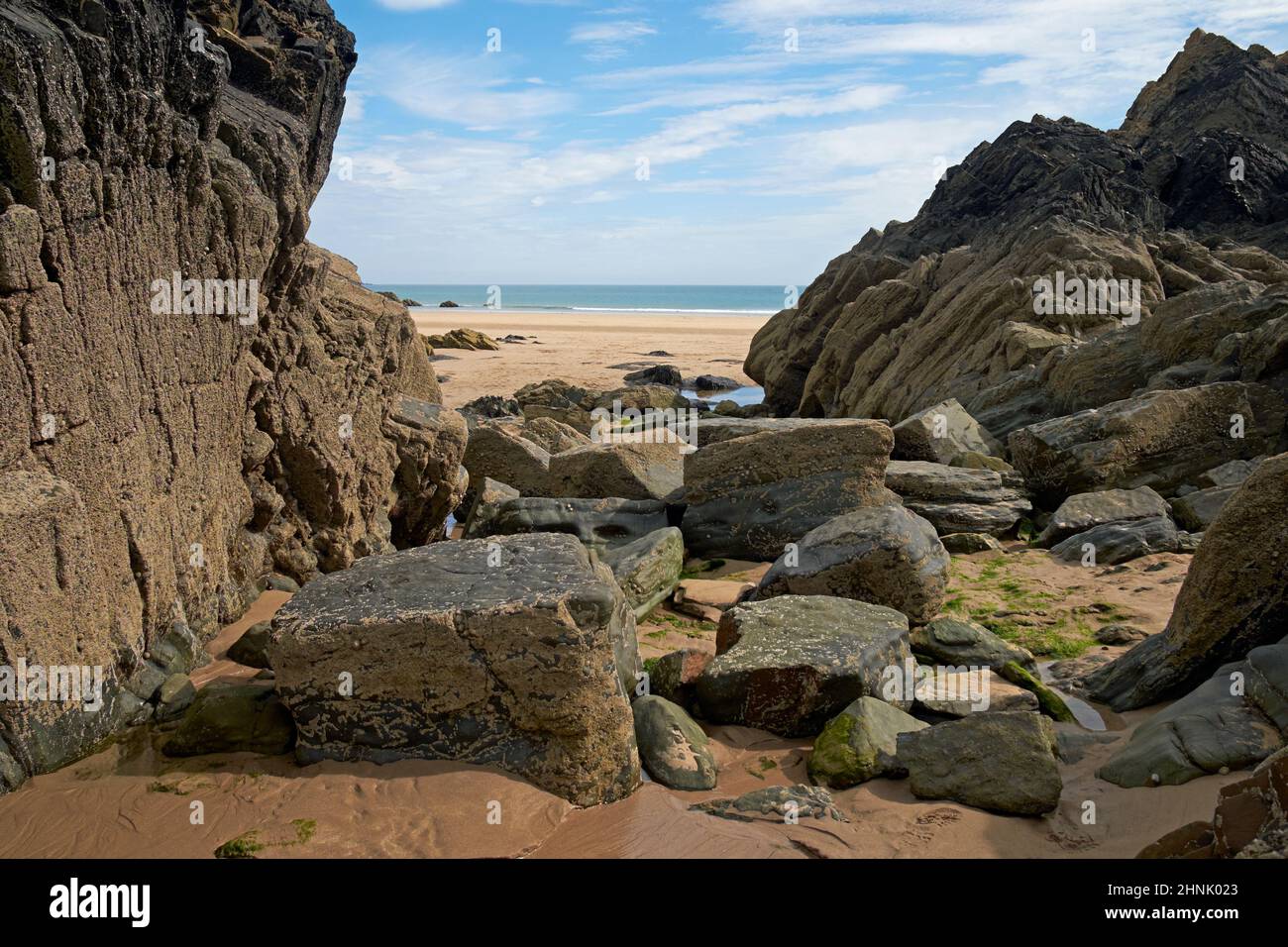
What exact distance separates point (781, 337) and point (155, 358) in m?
24.5

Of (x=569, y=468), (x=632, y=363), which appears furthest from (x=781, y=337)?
(x=569, y=468)

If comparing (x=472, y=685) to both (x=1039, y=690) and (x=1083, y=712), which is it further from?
(x=1083, y=712)

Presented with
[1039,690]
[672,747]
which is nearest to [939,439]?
[1039,690]

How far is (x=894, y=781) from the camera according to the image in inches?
202

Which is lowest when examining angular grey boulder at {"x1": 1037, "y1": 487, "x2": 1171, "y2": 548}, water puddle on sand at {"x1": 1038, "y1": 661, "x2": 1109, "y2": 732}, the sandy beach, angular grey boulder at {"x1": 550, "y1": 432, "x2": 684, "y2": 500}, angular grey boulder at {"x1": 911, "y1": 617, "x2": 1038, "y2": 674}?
water puddle on sand at {"x1": 1038, "y1": 661, "x2": 1109, "y2": 732}

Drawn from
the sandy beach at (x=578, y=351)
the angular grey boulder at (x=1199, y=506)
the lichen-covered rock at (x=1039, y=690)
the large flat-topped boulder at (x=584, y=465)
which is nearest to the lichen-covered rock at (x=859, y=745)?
the lichen-covered rock at (x=1039, y=690)

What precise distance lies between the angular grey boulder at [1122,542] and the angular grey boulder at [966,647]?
2781mm

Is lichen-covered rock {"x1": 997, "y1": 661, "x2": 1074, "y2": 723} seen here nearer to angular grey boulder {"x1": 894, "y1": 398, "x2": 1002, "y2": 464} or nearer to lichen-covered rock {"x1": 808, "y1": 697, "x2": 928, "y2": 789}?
lichen-covered rock {"x1": 808, "y1": 697, "x2": 928, "y2": 789}

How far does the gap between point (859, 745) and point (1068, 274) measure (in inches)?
633

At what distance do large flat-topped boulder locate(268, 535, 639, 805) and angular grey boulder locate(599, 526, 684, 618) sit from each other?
2.92 meters

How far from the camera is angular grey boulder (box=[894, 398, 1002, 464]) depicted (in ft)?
41.5

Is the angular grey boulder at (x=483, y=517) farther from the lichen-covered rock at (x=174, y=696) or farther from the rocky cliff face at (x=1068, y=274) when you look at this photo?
the rocky cliff face at (x=1068, y=274)

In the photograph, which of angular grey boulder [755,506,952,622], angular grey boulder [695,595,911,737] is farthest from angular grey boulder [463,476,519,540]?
angular grey boulder [695,595,911,737]

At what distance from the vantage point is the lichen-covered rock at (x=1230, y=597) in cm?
555
